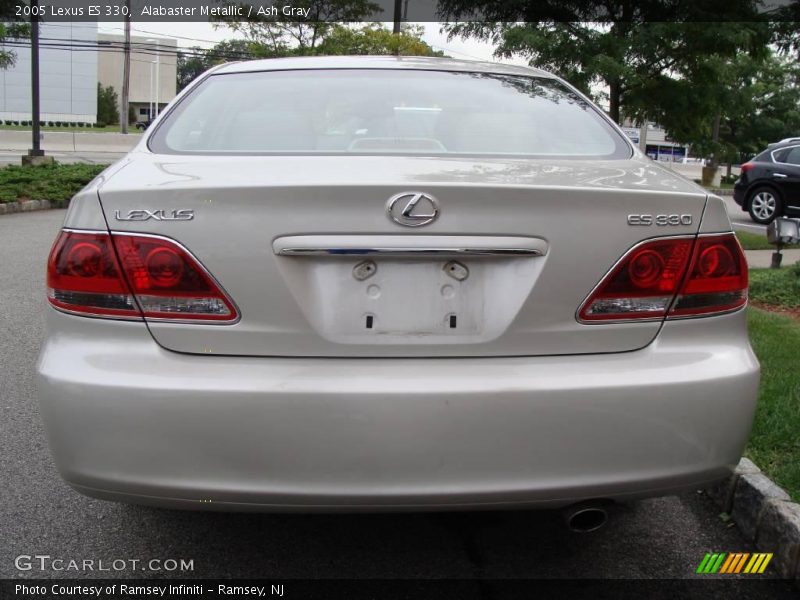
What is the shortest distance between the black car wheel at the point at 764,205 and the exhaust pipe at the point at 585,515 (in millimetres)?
14060

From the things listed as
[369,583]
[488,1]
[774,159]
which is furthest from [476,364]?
[774,159]

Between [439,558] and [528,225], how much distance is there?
121cm

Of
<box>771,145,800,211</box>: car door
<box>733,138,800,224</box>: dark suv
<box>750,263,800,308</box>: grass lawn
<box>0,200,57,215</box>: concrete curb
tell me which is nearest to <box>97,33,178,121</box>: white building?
<box>0,200,57,215</box>: concrete curb

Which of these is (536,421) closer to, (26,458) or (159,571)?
(159,571)

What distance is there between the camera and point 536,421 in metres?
1.98

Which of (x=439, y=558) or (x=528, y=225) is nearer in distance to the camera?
(x=528, y=225)

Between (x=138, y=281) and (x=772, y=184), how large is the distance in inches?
588

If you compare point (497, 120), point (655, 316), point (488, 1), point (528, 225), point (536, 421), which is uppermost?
point (488, 1)

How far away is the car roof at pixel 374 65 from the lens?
10.2ft

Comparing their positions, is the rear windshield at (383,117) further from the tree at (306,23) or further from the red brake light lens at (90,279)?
the tree at (306,23)

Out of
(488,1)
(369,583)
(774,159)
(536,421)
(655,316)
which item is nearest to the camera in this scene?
(536,421)

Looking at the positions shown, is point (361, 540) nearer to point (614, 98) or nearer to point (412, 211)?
point (412, 211)

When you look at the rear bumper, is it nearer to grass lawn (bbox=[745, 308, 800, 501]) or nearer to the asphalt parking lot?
the asphalt parking lot

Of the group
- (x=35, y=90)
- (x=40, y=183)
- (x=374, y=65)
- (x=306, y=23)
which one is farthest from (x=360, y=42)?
(x=374, y=65)
